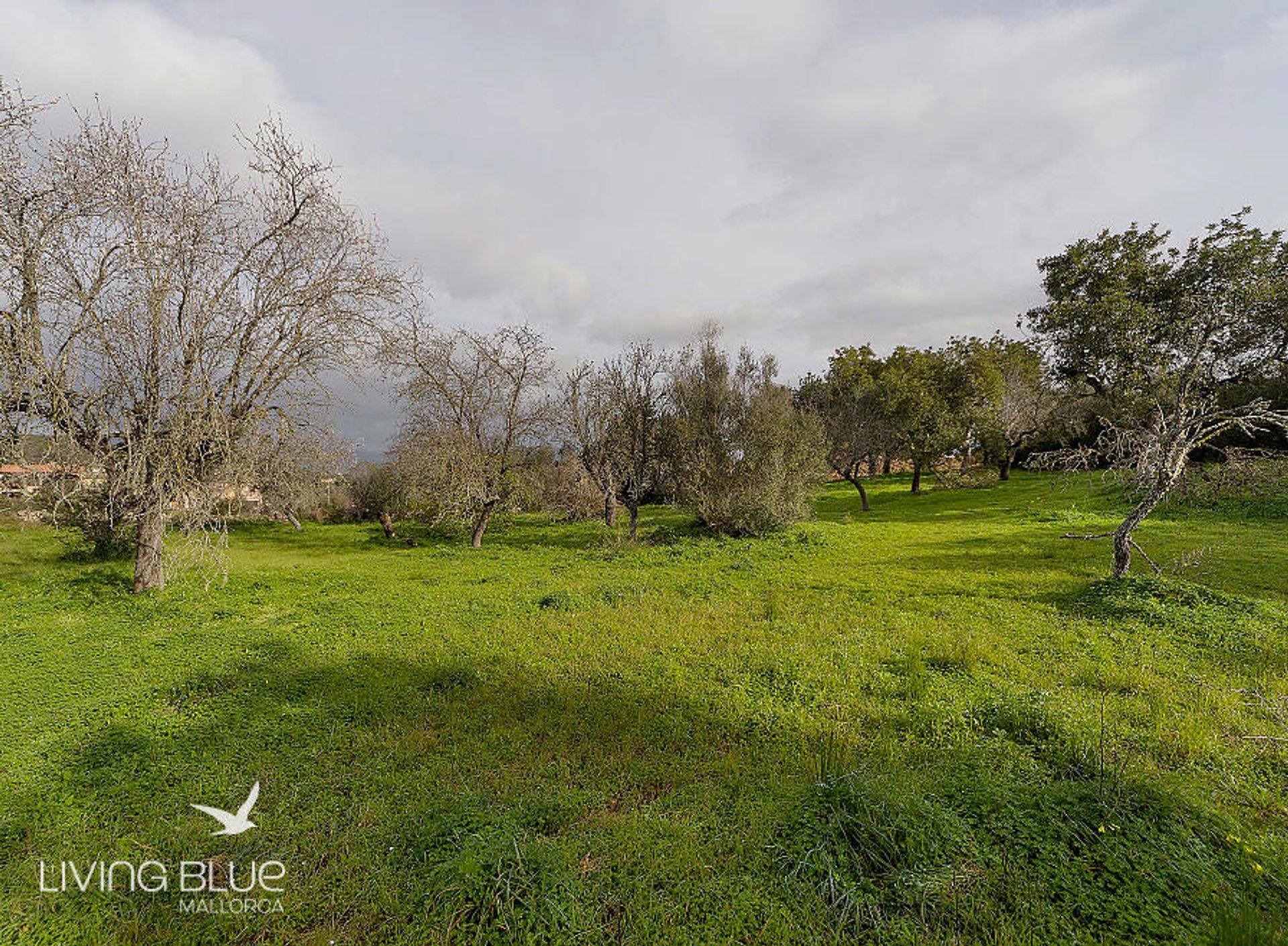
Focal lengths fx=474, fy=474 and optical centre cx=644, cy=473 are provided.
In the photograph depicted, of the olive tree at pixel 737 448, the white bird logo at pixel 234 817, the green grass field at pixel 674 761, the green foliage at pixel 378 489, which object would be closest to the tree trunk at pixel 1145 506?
the green grass field at pixel 674 761

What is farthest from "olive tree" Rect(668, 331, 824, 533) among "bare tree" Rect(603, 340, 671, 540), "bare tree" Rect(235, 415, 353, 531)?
"bare tree" Rect(235, 415, 353, 531)

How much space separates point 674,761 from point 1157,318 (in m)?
23.6

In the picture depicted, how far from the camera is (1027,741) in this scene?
15.9ft

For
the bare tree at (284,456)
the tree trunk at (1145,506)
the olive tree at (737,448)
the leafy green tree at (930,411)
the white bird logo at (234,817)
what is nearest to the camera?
the white bird logo at (234,817)

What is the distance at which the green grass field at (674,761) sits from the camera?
311 cm

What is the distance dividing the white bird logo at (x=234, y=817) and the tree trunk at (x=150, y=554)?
9.11 m

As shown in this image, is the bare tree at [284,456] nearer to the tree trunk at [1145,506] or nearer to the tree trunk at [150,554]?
the tree trunk at [150,554]

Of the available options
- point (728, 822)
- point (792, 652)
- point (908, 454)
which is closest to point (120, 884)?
point (728, 822)

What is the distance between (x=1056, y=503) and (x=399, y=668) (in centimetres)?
2653

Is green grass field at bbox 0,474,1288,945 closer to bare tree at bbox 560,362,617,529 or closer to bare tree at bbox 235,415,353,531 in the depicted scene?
bare tree at bbox 235,415,353,531

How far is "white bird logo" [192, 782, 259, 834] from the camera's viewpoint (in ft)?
12.9

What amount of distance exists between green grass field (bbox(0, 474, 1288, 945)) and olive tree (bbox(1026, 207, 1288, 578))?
19.4 ft

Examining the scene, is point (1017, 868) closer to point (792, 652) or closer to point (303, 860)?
point (792, 652)

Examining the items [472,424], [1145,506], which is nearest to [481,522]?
[472,424]
